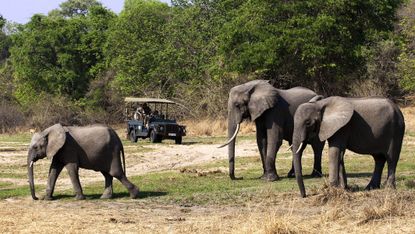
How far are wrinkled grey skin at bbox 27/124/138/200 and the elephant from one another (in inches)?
140

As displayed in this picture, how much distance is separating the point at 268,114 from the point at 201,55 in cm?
3391

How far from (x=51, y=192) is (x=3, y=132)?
38.8 m

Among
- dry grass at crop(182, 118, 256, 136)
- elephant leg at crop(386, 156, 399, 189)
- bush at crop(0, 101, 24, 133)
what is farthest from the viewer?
bush at crop(0, 101, 24, 133)

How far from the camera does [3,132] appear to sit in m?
52.8

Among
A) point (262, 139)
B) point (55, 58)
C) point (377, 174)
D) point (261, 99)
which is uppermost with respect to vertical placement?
point (55, 58)

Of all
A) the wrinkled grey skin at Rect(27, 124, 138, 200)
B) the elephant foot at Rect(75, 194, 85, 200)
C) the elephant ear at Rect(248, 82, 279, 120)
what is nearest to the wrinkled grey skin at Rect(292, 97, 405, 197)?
the elephant ear at Rect(248, 82, 279, 120)

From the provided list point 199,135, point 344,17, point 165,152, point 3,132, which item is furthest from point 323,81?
point 3,132

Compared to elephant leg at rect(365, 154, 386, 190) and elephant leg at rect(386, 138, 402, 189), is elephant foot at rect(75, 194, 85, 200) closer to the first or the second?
elephant leg at rect(365, 154, 386, 190)

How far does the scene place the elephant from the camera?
18156 mm

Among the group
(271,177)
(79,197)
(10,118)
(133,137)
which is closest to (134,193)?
(79,197)

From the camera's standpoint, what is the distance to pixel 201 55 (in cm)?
5197

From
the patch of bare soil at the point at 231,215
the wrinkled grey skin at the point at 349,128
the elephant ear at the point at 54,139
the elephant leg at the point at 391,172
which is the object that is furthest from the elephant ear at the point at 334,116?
the elephant ear at the point at 54,139

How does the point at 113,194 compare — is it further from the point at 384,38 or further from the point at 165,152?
the point at 384,38

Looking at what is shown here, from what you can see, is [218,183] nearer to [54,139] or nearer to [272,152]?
[272,152]
